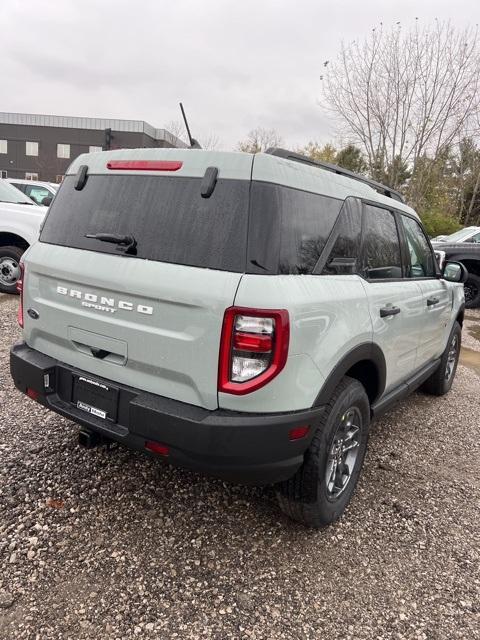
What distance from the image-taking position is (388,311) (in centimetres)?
284

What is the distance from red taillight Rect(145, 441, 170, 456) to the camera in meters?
2.09

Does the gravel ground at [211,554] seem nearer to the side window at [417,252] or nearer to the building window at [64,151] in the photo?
the side window at [417,252]

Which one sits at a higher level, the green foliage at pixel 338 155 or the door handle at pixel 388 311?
the green foliage at pixel 338 155

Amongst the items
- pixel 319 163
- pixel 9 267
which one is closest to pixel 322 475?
pixel 319 163

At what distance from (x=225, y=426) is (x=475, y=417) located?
11.8ft

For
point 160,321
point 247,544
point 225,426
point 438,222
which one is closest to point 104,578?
point 247,544

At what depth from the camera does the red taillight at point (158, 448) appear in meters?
2.09

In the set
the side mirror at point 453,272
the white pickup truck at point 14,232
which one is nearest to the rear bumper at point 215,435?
the side mirror at point 453,272

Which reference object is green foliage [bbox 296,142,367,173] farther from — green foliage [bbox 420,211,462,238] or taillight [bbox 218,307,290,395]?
taillight [bbox 218,307,290,395]

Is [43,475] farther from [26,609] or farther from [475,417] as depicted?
[475,417]

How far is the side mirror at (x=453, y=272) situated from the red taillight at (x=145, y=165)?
119 inches

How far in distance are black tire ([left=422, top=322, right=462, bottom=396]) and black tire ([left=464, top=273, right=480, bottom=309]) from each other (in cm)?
616

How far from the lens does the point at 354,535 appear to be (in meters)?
2.62

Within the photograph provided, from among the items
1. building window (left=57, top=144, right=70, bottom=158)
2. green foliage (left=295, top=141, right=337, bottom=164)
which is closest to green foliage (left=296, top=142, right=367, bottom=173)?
green foliage (left=295, top=141, right=337, bottom=164)
